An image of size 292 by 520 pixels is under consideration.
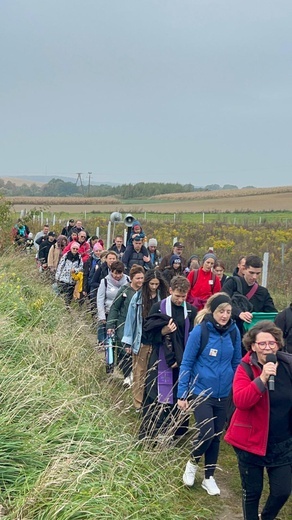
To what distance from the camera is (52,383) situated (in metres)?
5.73

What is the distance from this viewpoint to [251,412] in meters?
4.42

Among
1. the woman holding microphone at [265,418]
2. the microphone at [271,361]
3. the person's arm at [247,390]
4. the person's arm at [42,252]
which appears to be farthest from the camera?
the person's arm at [42,252]

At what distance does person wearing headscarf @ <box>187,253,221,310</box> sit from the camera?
8914 millimetres

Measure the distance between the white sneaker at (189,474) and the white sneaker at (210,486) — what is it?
0.12 metres

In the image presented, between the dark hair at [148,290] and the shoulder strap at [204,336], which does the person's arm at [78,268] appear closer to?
the dark hair at [148,290]

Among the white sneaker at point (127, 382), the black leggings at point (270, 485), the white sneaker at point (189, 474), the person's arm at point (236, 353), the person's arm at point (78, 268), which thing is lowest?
the white sneaker at point (189, 474)

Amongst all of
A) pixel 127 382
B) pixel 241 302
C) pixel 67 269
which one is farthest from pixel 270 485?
pixel 67 269

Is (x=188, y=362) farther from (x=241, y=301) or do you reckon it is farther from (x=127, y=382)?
(x=127, y=382)

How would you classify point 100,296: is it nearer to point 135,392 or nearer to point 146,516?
point 135,392

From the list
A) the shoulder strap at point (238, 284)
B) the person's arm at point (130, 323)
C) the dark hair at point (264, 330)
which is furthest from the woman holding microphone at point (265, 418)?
the person's arm at point (130, 323)

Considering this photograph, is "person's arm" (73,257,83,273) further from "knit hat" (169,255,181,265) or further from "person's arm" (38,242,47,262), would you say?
"person's arm" (38,242,47,262)

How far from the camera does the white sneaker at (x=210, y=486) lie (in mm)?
5453

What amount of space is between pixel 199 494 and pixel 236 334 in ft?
4.76

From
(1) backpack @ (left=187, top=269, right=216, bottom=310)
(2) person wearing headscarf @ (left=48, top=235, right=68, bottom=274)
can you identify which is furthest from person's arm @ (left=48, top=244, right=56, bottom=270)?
(1) backpack @ (left=187, top=269, right=216, bottom=310)
